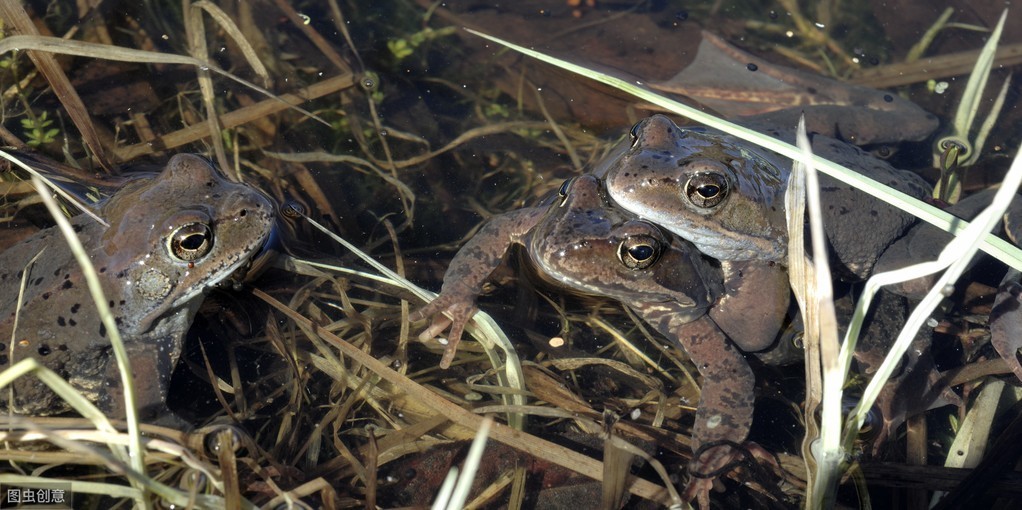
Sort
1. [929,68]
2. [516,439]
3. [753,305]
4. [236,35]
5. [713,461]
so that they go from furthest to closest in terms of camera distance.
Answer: [929,68] → [236,35] → [753,305] → [713,461] → [516,439]

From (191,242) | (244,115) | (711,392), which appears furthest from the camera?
(244,115)

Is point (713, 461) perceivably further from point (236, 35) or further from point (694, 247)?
point (236, 35)

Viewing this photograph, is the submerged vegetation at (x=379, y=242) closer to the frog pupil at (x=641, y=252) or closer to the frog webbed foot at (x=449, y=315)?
the frog webbed foot at (x=449, y=315)

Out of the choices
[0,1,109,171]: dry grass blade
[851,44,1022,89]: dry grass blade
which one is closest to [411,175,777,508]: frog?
[0,1,109,171]: dry grass blade

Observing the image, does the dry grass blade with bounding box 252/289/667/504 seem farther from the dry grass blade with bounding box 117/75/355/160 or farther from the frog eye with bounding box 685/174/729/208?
the dry grass blade with bounding box 117/75/355/160

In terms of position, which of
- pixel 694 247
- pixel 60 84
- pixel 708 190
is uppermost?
pixel 60 84

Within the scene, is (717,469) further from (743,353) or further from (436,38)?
(436,38)

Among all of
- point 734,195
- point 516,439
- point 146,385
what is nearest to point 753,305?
point 734,195
